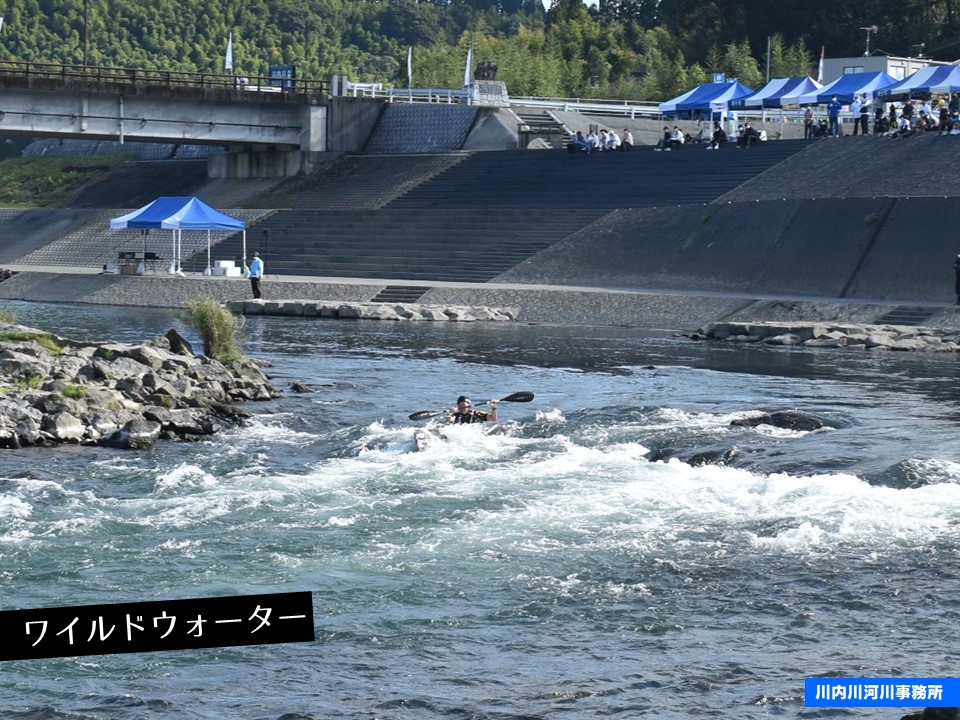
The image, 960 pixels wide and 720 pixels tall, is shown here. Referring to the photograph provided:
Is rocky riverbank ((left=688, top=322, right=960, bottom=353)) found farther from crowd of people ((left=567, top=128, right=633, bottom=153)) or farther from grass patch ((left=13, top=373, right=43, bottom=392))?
crowd of people ((left=567, top=128, right=633, bottom=153))

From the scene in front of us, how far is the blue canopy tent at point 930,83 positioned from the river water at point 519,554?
3236 cm

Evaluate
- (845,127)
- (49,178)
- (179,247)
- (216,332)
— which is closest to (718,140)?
(845,127)

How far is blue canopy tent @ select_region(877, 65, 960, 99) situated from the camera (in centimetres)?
5562

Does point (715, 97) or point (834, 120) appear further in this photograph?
point (715, 97)

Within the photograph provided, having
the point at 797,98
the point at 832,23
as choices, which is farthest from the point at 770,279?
the point at 832,23

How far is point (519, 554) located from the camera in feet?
50.6

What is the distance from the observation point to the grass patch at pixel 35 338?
92.4 feet

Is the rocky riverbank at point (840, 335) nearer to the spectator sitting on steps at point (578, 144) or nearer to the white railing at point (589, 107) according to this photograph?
the spectator sitting on steps at point (578, 144)

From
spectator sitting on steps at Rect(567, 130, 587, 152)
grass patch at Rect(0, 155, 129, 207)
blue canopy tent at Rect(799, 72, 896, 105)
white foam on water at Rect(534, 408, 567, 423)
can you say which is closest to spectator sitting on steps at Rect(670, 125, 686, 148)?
spectator sitting on steps at Rect(567, 130, 587, 152)

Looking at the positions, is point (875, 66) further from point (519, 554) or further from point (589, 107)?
point (519, 554)

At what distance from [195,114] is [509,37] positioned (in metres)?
59.5

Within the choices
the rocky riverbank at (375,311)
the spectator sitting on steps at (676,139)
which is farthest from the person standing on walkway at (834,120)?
the rocky riverbank at (375,311)

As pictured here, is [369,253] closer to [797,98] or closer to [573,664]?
[797,98]

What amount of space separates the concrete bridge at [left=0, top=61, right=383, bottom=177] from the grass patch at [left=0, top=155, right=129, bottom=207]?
871 cm
